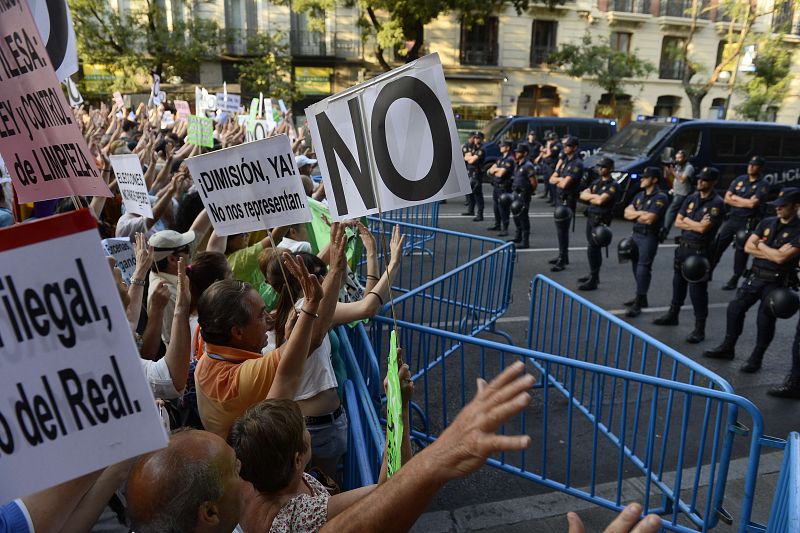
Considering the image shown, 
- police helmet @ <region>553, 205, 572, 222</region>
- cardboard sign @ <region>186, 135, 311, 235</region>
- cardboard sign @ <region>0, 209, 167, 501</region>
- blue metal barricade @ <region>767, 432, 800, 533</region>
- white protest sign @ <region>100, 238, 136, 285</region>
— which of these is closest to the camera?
cardboard sign @ <region>0, 209, 167, 501</region>

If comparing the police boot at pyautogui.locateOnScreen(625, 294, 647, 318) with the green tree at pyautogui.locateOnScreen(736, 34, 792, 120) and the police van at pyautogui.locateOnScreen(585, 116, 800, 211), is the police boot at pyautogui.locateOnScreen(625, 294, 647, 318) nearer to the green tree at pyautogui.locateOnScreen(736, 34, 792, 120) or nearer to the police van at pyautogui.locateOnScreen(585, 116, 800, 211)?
the police van at pyautogui.locateOnScreen(585, 116, 800, 211)

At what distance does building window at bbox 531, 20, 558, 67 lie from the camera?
109 ft

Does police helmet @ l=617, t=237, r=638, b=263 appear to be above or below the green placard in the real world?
below

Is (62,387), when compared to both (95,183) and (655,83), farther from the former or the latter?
(655,83)

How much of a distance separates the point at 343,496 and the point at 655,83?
37.5 metres

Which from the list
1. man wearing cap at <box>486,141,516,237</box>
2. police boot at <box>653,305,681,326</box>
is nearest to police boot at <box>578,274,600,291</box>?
police boot at <box>653,305,681,326</box>

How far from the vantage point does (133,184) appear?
422cm

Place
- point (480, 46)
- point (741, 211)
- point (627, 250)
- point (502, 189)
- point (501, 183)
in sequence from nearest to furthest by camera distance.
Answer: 1. point (627, 250)
2. point (741, 211)
3. point (501, 183)
4. point (502, 189)
5. point (480, 46)

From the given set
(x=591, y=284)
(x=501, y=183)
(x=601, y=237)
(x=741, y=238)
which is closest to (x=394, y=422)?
(x=601, y=237)

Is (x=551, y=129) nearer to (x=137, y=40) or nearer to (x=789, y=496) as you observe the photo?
(x=789, y=496)

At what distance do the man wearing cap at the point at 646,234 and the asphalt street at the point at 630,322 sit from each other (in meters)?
0.21

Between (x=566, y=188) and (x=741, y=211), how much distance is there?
2.68 meters

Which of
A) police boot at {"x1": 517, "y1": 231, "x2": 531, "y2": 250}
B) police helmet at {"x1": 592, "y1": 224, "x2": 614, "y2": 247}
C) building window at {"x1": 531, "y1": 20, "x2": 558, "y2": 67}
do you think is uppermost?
building window at {"x1": 531, "y1": 20, "x2": 558, "y2": 67}

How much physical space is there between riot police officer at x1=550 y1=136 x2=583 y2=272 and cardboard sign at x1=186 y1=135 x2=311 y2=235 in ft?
20.7
